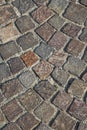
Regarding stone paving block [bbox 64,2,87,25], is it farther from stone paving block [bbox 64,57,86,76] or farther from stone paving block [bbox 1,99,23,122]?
stone paving block [bbox 1,99,23,122]

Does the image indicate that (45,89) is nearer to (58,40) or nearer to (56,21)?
(58,40)

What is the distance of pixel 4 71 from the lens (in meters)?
3.28

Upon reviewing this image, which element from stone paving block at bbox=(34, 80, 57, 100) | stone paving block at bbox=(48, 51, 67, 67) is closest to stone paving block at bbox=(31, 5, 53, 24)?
stone paving block at bbox=(48, 51, 67, 67)

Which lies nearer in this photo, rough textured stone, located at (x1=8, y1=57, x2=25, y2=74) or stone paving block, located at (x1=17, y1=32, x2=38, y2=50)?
rough textured stone, located at (x1=8, y1=57, x2=25, y2=74)

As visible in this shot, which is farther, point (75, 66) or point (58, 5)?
point (58, 5)

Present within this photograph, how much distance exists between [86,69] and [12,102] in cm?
74

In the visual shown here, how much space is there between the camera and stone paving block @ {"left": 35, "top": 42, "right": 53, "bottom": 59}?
3352 millimetres

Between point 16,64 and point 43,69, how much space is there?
0.26 meters

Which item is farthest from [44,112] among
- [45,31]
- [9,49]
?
[45,31]

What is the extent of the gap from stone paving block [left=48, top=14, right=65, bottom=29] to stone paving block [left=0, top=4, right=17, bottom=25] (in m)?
0.37

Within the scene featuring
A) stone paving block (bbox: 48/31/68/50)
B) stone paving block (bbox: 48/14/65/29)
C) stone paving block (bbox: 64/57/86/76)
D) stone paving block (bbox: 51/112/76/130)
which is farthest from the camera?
stone paving block (bbox: 48/14/65/29)

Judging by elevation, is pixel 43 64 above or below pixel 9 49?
below

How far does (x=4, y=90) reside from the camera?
3199 millimetres

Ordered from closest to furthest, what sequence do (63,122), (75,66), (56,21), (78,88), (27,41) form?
1. (63,122)
2. (78,88)
3. (75,66)
4. (27,41)
5. (56,21)
